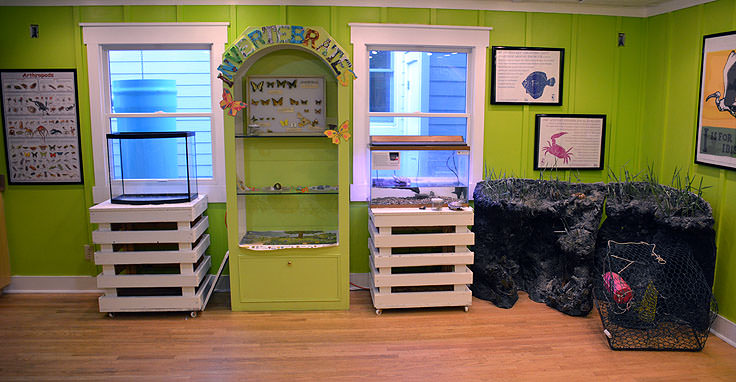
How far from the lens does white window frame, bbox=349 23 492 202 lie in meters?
4.42

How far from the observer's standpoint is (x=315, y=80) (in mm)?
4234

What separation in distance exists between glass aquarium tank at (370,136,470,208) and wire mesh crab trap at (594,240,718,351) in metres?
1.28

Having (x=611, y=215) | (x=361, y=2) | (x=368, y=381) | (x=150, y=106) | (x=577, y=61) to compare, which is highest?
(x=361, y=2)

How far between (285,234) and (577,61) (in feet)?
9.72

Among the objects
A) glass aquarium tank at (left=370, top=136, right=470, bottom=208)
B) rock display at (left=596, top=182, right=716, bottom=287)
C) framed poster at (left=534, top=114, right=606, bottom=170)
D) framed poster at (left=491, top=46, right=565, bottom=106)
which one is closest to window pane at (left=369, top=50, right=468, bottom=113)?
framed poster at (left=491, top=46, right=565, bottom=106)

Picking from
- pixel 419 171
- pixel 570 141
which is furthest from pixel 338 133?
pixel 570 141

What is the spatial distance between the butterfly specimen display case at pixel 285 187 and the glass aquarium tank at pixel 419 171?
0.32 meters

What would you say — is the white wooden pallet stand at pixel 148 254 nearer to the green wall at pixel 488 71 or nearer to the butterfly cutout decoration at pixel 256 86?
the green wall at pixel 488 71

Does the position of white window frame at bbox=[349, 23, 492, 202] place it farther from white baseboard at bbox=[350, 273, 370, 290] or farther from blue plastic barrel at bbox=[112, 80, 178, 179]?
blue plastic barrel at bbox=[112, 80, 178, 179]

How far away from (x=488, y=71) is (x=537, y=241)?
152 centimetres

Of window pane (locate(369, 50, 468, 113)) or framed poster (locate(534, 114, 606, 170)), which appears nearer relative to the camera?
window pane (locate(369, 50, 468, 113))

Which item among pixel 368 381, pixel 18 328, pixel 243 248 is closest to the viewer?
pixel 368 381

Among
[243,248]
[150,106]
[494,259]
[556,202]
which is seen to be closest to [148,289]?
[243,248]

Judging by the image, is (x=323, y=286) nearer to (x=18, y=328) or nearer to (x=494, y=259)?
(x=494, y=259)
